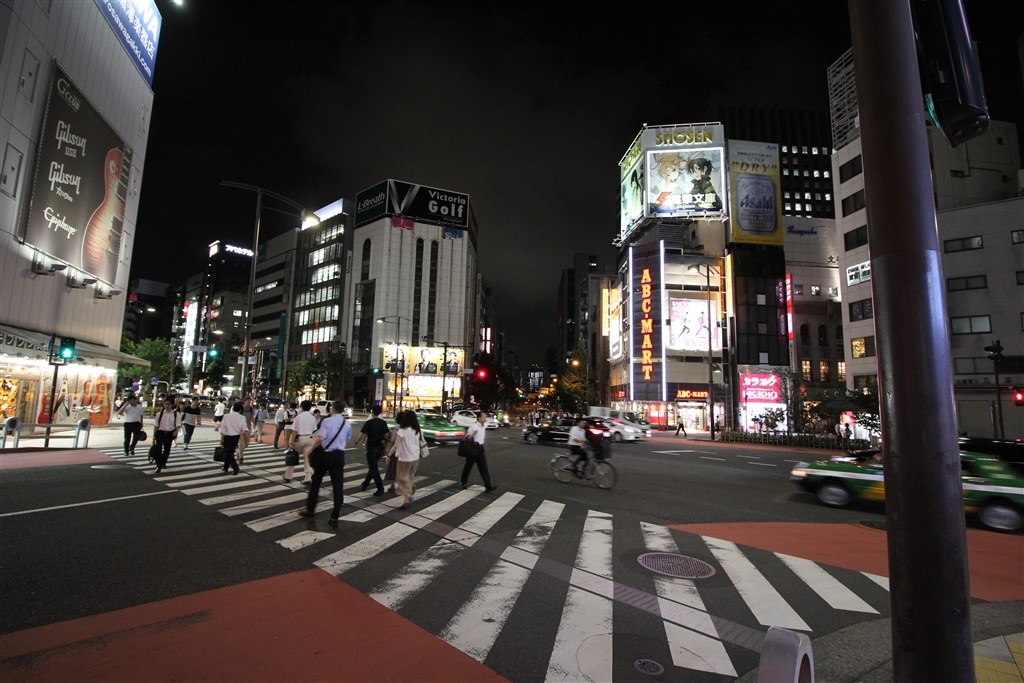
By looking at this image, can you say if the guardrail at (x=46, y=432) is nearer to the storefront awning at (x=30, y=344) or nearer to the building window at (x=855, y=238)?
the storefront awning at (x=30, y=344)

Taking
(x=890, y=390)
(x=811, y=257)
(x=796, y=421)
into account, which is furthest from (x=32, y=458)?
(x=811, y=257)

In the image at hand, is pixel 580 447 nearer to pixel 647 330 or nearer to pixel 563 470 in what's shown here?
pixel 563 470

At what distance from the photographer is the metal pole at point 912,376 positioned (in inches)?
98.3

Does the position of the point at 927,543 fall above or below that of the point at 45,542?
above

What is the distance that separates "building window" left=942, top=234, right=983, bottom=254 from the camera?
3556 cm

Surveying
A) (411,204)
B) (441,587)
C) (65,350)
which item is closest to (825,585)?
(441,587)

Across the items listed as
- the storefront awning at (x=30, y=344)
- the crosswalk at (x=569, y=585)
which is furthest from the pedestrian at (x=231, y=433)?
the storefront awning at (x=30, y=344)

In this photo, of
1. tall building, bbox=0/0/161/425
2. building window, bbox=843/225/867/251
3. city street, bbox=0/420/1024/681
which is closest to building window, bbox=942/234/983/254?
building window, bbox=843/225/867/251

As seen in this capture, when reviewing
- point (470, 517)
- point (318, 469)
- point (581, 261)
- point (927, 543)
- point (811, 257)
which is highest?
point (581, 261)

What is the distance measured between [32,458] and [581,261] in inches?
6182

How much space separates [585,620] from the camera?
16.3 ft

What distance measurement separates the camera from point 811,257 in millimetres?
60656

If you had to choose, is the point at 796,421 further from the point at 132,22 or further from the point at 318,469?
the point at 132,22

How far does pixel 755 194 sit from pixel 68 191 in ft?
209
